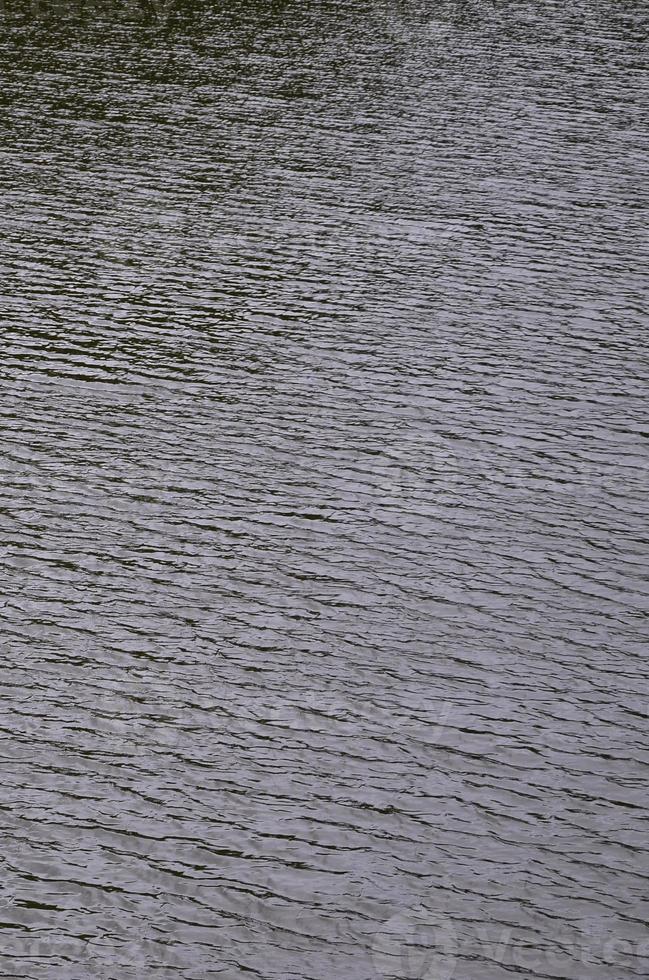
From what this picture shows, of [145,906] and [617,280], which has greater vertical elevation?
[617,280]

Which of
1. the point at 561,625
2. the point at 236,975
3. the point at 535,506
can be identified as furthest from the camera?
the point at 535,506

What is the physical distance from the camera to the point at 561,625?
1948 centimetres

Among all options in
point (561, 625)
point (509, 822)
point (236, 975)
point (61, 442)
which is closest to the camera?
point (236, 975)

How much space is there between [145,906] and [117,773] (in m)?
2.28

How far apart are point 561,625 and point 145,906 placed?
784 cm

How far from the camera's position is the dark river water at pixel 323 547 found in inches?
586

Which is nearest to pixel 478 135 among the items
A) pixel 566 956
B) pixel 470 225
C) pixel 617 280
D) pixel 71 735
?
pixel 470 225

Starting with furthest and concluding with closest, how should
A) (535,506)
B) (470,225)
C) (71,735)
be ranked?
(470,225)
(535,506)
(71,735)

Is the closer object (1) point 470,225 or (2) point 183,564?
(2) point 183,564

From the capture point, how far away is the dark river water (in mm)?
14875

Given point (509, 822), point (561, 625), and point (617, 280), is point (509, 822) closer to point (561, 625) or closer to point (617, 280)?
point (561, 625)

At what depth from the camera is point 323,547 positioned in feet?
70.3

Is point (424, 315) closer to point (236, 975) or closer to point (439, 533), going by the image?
point (439, 533)

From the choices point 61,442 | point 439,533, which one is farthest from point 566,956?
point 61,442
